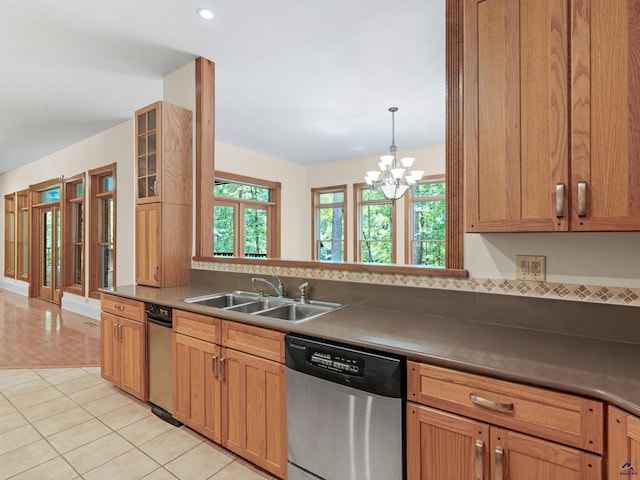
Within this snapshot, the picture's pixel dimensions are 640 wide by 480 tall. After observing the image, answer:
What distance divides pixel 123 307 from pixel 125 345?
0.96 feet

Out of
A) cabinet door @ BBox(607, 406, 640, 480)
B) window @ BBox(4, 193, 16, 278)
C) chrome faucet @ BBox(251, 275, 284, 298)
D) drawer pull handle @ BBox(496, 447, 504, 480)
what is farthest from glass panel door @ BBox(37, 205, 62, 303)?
cabinet door @ BBox(607, 406, 640, 480)

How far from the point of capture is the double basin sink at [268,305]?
219cm

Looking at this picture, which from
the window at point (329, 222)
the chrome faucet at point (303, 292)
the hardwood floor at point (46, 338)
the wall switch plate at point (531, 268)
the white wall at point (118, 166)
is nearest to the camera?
the wall switch plate at point (531, 268)

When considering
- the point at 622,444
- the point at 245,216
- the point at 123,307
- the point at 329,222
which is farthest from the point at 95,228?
the point at 622,444

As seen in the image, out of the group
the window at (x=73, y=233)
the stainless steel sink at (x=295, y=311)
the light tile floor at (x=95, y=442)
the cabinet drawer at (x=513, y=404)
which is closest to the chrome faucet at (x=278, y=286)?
the stainless steel sink at (x=295, y=311)

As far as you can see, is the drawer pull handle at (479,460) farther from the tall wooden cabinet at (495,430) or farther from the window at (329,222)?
the window at (329,222)

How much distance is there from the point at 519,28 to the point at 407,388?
1.53m

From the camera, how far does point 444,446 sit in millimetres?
1276

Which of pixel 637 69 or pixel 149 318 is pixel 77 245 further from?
pixel 637 69

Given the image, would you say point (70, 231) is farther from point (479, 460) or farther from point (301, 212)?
point (479, 460)

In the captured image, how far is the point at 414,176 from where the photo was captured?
452 cm

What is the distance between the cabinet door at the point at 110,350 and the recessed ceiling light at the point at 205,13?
2.39 metres

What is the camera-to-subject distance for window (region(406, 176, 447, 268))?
5.91 meters

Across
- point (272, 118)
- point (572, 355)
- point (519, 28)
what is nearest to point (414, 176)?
point (272, 118)
